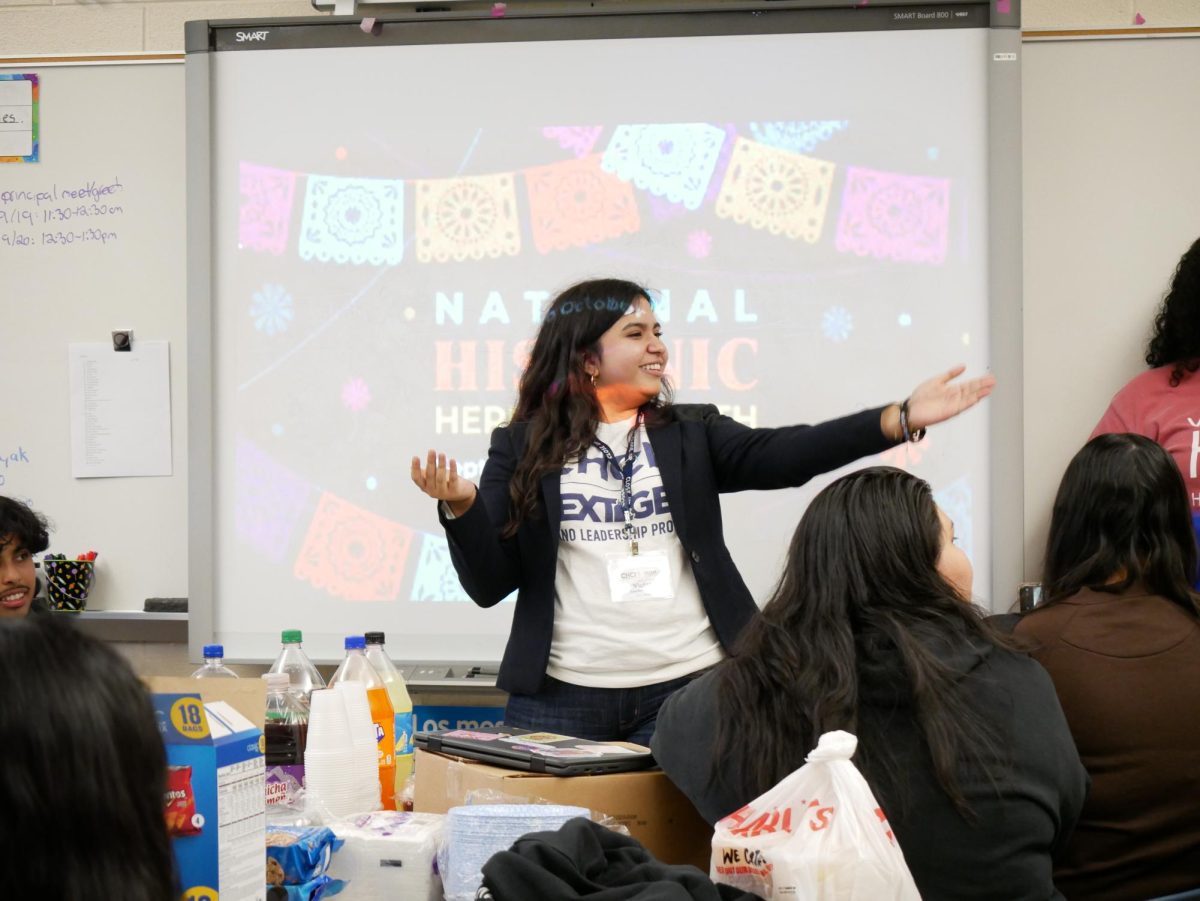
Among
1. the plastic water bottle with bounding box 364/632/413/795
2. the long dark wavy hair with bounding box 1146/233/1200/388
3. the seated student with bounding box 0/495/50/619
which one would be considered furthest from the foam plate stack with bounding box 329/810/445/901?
the long dark wavy hair with bounding box 1146/233/1200/388

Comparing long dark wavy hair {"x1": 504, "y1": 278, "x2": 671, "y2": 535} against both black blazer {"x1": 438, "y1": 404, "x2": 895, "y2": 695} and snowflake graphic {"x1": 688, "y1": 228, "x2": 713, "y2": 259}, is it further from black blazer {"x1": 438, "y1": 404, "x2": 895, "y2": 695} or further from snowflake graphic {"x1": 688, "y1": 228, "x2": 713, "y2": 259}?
snowflake graphic {"x1": 688, "y1": 228, "x2": 713, "y2": 259}

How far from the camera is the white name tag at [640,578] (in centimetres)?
213

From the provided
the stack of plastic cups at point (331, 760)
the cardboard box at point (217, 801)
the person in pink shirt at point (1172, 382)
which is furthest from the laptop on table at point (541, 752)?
the person in pink shirt at point (1172, 382)

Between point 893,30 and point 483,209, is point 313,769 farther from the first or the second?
point 893,30

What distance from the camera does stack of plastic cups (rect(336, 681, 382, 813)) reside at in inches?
64.6

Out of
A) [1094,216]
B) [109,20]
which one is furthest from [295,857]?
[109,20]

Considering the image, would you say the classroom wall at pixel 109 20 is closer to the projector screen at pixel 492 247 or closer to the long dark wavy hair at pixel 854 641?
the projector screen at pixel 492 247

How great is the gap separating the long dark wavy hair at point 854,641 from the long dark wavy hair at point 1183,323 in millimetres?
1889

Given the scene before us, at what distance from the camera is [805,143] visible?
311 centimetres

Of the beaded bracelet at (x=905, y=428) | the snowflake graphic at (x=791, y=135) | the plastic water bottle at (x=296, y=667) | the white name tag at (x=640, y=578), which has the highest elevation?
the snowflake graphic at (x=791, y=135)

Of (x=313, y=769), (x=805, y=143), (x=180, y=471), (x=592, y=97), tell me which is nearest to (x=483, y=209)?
(x=592, y=97)

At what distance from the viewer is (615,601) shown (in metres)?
2.13

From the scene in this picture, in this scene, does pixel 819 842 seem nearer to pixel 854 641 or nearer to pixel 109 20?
pixel 854 641

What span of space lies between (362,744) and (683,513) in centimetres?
77
